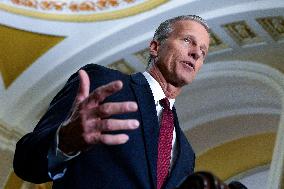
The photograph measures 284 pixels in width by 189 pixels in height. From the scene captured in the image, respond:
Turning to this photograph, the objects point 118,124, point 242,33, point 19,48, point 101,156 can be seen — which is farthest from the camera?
point 19,48

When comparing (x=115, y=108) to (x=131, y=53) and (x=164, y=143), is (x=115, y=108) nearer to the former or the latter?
(x=164, y=143)

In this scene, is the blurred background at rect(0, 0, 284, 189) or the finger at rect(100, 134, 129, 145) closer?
the finger at rect(100, 134, 129, 145)

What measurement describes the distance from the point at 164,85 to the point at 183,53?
5.0 inches

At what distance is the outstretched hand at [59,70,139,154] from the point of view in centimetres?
124

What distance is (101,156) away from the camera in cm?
156

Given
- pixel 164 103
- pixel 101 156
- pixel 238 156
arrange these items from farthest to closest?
pixel 238 156 < pixel 164 103 < pixel 101 156

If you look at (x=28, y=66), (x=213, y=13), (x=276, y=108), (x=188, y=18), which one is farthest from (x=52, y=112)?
(x=276, y=108)

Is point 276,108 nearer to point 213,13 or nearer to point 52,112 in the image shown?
point 213,13

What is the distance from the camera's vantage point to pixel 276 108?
7.25 meters

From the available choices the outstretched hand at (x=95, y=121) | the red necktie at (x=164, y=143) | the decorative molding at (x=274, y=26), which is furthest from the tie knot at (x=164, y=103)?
the decorative molding at (x=274, y=26)

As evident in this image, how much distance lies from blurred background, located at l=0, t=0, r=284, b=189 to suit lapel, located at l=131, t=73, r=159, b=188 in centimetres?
411

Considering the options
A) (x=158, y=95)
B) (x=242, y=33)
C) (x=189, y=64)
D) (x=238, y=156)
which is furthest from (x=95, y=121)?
(x=238, y=156)

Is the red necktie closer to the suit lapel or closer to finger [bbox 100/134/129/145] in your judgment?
the suit lapel

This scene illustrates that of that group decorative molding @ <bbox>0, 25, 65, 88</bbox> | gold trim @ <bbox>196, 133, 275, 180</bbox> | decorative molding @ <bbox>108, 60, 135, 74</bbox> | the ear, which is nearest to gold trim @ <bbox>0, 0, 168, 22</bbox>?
decorative molding @ <bbox>0, 25, 65, 88</bbox>
